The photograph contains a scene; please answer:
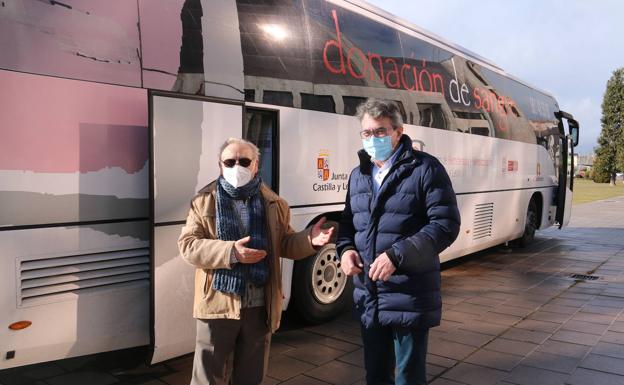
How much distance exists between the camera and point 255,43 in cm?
443

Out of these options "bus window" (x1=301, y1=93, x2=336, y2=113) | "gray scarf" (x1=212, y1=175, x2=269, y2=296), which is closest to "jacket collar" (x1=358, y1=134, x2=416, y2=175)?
"gray scarf" (x1=212, y1=175, x2=269, y2=296)

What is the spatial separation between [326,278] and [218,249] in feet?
9.73

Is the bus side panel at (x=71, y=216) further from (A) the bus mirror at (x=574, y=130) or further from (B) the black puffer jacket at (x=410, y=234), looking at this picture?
(A) the bus mirror at (x=574, y=130)

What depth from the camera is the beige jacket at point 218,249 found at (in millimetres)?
2703

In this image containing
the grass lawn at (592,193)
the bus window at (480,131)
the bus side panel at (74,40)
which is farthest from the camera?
the grass lawn at (592,193)

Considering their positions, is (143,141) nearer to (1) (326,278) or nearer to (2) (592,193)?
(1) (326,278)

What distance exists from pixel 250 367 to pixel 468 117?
247 inches

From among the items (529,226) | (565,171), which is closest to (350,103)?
(529,226)

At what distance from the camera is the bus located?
3086 mm

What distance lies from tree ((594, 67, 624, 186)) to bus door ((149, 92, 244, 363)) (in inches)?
2349

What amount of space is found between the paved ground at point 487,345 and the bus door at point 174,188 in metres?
0.46

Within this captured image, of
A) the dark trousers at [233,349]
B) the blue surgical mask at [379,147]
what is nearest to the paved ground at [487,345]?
the dark trousers at [233,349]

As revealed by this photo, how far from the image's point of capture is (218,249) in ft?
8.77

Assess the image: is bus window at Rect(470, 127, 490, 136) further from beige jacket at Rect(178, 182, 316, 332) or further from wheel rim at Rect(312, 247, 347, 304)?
beige jacket at Rect(178, 182, 316, 332)
